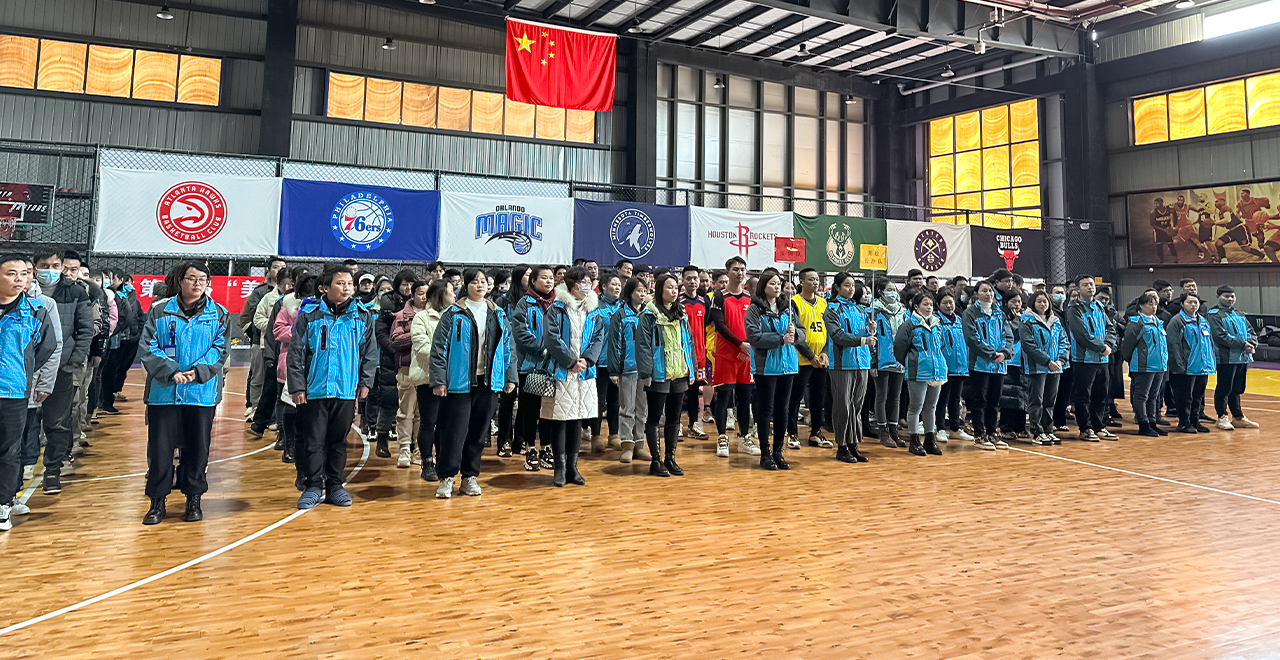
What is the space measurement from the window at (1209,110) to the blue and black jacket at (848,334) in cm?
1880

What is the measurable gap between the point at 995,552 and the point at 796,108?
67.3 feet

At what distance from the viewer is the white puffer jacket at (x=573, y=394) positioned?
5.71 m

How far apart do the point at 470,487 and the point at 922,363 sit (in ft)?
15.9

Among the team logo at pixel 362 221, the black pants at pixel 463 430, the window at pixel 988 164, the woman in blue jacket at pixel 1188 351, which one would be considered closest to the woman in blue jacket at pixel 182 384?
the black pants at pixel 463 430

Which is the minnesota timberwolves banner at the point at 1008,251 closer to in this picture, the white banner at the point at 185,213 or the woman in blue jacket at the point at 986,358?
the woman in blue jacket at the point at 986,358

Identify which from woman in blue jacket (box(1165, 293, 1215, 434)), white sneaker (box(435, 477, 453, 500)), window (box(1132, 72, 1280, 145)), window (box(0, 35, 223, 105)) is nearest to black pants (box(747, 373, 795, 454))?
white sneaker (box(435, 477, 453, 500))

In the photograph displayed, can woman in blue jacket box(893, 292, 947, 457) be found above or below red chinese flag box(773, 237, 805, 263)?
below

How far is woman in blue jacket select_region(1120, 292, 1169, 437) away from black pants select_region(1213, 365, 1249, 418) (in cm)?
102

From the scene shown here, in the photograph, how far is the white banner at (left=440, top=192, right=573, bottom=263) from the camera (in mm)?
12227

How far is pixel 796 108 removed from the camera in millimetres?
22625

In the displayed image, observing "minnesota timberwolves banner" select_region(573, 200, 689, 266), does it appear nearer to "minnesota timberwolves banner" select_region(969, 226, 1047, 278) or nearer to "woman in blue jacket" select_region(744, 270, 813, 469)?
"woman in blue jacket" select_region(744, 270, 813, 469)

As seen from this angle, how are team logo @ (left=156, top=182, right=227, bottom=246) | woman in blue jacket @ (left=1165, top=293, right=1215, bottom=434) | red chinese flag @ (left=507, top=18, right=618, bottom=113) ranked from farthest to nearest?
1. red chinese flag @ (left=507, top=18, right=618, bottom=113)
2. team logo @ (left=156, top=182, right=227, bottom=246)
3. woman in blue jacket @ (left=1165, top=293, right=1215, bottom=434)

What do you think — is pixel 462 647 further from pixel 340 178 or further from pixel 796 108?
pixel 796 108

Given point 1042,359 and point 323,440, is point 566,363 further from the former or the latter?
point 1042,359
